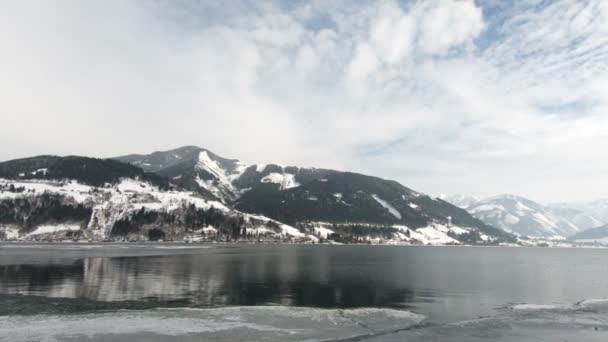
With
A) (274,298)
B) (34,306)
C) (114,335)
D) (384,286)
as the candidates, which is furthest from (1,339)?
(384,286)

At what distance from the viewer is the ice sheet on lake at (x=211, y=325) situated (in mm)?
36625

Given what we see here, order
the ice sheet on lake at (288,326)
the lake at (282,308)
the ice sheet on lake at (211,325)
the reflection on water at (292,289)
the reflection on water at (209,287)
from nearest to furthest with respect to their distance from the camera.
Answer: the ice sheet on lake at (211,325)
the ice sheet on lake at (288,326)
the lake at (282,308)
the reflection on water at (292,289)
the reflection on water at (209,287)

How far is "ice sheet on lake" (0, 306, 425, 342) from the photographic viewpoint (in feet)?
120

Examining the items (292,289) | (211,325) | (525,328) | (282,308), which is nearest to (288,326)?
(211,325)

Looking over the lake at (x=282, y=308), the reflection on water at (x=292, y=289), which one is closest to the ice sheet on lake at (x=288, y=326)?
the lake at (x=282, y=308)

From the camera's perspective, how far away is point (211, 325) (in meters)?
41.7

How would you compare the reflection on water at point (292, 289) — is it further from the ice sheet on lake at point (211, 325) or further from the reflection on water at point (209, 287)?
the ice sheet on lake at point (211, 325)

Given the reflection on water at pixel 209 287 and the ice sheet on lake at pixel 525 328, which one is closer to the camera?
the ice sheet on lake at pixel 525 328

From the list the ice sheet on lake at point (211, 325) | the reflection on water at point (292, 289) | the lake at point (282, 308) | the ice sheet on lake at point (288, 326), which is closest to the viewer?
the ice sheet on lake at point (211, 325)

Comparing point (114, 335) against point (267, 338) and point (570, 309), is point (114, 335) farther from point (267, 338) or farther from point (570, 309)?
point (570, 309)

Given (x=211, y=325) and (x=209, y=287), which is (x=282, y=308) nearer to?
(x=211, y=325)

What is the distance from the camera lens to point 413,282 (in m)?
91.1

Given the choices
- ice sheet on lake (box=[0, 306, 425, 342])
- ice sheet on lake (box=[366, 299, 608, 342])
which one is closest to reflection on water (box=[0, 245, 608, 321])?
ice sheet on lake (box=[366, 299, 608, 342])

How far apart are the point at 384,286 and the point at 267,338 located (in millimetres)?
49305
